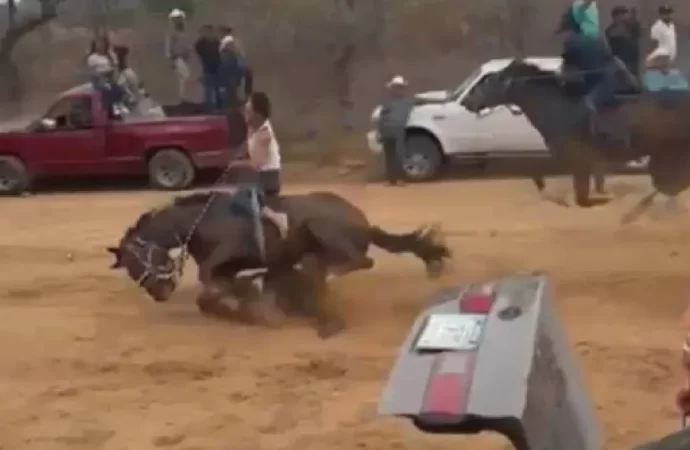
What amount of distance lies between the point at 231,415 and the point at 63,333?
248cm

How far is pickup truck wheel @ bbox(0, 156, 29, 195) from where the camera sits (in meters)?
17.9

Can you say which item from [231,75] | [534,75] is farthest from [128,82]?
[534,75]

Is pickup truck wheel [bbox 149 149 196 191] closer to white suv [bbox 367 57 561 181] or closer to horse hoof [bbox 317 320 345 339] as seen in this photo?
white suv [bbox 367 57 561 181]

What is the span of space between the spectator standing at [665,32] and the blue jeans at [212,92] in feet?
18.7

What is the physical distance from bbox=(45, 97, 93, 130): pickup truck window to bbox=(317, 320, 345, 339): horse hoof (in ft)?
29.9

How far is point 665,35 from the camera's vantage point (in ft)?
56.4

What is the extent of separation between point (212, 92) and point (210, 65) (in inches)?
24.9

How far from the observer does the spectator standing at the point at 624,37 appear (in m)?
14.1

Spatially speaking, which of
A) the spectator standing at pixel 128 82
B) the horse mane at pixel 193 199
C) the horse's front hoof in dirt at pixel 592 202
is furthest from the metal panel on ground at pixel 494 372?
the spectator standing at pixel 128 82

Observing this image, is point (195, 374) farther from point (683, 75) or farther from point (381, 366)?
point (683, 75)

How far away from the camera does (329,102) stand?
68.3 feet

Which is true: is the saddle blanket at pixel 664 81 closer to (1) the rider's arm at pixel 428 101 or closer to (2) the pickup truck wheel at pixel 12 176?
(1) the rider's arm at pixel 428 101

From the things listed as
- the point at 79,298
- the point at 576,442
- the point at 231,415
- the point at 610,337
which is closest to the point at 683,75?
the point at 610,337

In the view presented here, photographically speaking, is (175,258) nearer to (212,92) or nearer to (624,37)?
(624,37)
